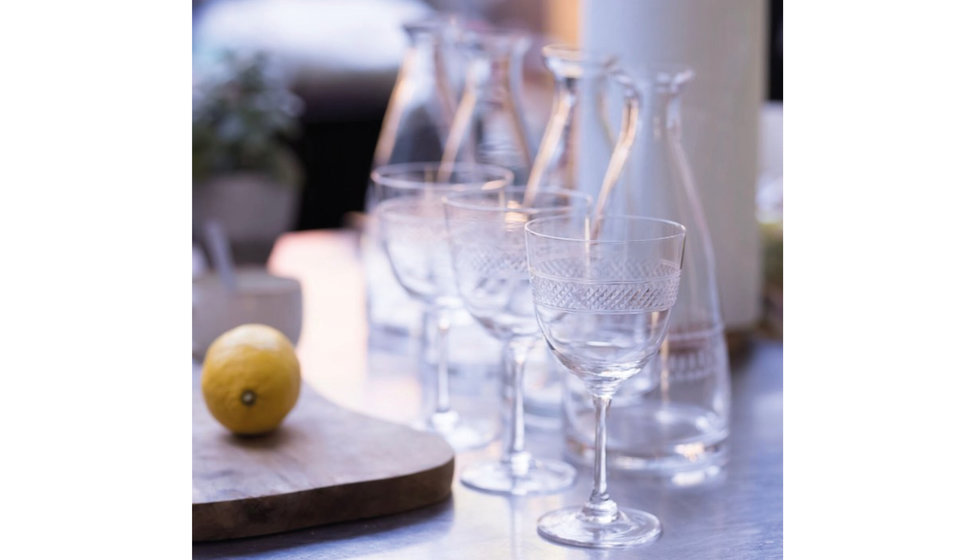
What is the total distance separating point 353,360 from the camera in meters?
1.19

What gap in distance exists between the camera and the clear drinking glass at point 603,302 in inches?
28.6

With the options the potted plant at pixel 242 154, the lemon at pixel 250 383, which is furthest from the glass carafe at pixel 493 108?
the potted plant at pixel 242 154

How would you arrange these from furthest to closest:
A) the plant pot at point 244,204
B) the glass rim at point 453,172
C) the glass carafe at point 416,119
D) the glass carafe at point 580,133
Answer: the plant pot at point 244,204 < the glass carafe at point 416,119 < the glass rim at point 453,172 < the glass carafe at point 580,133

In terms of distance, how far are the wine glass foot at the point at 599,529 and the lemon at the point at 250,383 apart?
0.22 m

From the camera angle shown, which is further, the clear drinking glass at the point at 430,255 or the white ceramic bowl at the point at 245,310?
the white ceramic bowl at the point at 245,310

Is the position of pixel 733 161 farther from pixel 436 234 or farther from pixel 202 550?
pixel 202 550

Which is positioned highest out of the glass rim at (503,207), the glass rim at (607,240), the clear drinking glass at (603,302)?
the glass rim at (503,207)

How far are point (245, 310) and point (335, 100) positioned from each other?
6.71 feet

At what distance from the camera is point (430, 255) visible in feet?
3.11

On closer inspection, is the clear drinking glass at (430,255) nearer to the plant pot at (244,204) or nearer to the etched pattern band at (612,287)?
the etched pattern band at (612,287)

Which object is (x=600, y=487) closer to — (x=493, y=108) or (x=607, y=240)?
(x=607, y=240)

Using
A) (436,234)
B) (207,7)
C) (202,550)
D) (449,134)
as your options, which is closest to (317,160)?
(207,7)

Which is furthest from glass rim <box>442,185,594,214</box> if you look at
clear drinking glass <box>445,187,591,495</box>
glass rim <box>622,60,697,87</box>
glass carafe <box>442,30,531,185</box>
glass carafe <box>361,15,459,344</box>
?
glass carafe <box>361,15,459,344</box>

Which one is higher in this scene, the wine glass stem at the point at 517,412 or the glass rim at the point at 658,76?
the glass rim at the point at 658,76
